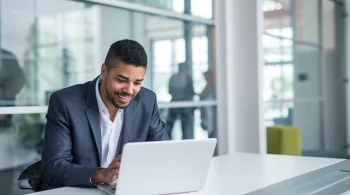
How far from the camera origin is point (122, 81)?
221 cm

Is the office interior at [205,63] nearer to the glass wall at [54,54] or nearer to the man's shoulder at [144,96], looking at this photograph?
the glass wall at [54,54]

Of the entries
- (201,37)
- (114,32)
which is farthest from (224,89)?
(114,32)

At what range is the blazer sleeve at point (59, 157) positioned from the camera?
193cm

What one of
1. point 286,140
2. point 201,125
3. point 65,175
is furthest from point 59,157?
point 286,140

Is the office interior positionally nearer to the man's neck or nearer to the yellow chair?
the yellow chair

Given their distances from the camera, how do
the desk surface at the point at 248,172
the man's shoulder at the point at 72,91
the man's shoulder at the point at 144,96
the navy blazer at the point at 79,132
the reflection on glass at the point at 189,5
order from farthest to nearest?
1. the reflection on glass at the point at 189,5
2. the man's shoulder at the point at 144,96
3. the man's shoulder at the point at 72,91
4. the navy blazer at the point at 79,132
5. the desk surface at the point at 248,172

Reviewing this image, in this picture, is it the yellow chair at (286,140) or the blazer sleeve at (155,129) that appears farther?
the yellow chair at (286,140)

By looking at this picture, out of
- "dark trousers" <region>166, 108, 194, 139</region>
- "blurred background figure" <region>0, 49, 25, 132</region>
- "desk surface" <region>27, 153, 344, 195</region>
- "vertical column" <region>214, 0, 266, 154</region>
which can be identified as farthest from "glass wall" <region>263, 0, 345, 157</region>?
"blurred background figure" <region>0, 49, 25, 132</region>

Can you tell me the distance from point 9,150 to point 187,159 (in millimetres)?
1672

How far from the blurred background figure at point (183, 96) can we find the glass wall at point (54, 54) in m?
0.02

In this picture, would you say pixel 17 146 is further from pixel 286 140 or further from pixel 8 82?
pixel 286 140

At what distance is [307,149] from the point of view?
7.42 metres

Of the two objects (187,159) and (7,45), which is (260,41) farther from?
(187,159)

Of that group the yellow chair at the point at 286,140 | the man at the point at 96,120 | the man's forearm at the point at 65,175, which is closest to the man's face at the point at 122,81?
the man at the point at 96,120
